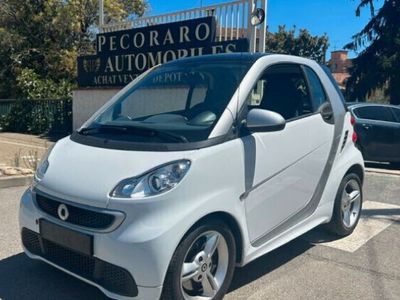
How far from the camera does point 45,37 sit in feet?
69.1

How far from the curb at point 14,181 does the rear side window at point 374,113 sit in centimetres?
714

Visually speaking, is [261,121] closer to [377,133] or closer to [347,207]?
[347,207]

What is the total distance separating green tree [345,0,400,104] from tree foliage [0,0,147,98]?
12.2 metres

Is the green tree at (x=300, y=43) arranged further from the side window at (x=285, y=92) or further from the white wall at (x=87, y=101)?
the side window at (x=285, y=92)

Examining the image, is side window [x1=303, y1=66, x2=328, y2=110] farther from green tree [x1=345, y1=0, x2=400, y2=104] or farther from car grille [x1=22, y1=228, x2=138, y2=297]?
green tree [x1=345, y1=0, x2=400, y2=104]

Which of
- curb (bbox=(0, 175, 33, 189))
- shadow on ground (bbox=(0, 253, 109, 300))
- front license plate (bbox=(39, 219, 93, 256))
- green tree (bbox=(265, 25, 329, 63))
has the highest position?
green tree (bbox=(265, 25, 329, 63))

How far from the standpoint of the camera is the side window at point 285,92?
12.5 feet

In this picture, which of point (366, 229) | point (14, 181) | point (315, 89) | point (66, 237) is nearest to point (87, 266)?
point (66, 237)

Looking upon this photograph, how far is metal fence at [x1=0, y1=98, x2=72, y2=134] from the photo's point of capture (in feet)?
51.5

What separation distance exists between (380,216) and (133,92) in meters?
3.47

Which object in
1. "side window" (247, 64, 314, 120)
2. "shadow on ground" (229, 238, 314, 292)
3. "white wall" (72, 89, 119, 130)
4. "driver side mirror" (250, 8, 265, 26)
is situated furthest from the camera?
"white wall" (72, 89, 119, 130)

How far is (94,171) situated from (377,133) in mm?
8552

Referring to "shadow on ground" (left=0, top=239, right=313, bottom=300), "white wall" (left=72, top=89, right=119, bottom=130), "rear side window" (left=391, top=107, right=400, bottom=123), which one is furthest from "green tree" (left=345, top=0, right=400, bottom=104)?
"shadow on ground" (left=0, top=239, right=313, bottom=300)

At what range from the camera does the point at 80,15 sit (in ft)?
67.3
